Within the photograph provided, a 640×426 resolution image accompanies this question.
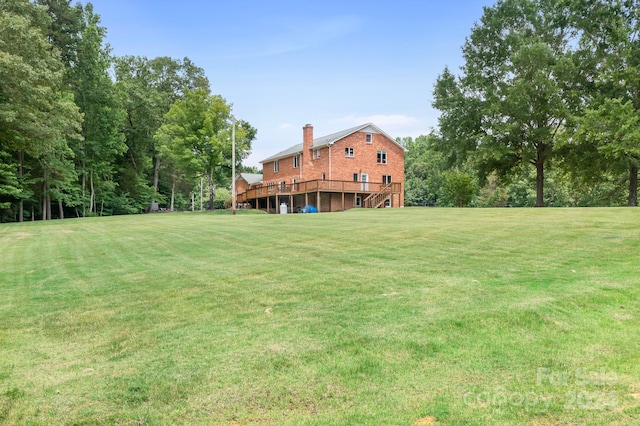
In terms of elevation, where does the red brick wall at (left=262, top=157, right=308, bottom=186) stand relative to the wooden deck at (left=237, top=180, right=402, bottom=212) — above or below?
above

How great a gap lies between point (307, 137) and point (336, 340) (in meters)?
34.0

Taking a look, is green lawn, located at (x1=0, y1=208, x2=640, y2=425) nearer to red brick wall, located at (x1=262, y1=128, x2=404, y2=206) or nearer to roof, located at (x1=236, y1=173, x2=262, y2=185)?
red brick wall, located at (x1=262, y1=128, x2=404, y2=206)

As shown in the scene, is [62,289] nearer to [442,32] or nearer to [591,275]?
[591,275]

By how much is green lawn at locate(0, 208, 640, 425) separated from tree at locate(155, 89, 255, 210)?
27.8 meters

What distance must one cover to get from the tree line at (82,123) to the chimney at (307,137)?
5.67 m

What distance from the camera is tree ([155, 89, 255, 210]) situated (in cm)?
3466

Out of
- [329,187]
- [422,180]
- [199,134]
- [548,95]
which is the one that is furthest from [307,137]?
[422,180]

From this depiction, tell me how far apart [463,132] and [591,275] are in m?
27.3

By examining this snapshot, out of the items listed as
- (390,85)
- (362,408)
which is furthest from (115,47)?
(362,408)

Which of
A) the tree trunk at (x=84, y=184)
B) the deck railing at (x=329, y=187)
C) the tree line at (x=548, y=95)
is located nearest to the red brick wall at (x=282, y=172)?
the deck railing at (x=329, y=187)

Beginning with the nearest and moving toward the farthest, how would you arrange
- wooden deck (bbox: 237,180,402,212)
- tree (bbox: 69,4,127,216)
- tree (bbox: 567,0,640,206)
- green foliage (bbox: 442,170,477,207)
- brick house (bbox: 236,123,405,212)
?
tree (bbox: 567,0,640,206)
wooden deck (bbox: 237,180,402,212)
brick house (bbox: 236,123,405,212)
tree (bbox: 69,4,127,216)
green foliage (bbox: 442,170,477,207)

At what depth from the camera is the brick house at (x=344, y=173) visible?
1307 inches

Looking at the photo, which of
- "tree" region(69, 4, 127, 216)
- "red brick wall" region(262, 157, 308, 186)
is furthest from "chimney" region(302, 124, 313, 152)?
"tree" region(69, 4, 127, 216)

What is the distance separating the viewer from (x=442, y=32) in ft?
66.2
